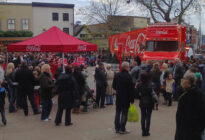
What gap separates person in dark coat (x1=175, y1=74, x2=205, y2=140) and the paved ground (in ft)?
7.63

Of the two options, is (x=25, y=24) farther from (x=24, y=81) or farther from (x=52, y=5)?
(x=24, y=81)

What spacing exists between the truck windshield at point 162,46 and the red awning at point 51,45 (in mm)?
6727

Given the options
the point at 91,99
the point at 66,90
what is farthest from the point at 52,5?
the point at 66,90

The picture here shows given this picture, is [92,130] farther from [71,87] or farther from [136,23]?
[136,23]

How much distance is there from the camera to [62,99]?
7.09m

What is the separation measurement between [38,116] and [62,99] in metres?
1.82

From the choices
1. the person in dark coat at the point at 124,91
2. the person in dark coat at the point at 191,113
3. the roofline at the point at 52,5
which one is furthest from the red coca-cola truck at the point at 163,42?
the roofline at the point at 52,5

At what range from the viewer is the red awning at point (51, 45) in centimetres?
1033

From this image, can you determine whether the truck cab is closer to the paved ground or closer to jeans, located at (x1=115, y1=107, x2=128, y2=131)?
the paved ground

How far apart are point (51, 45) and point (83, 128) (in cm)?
432

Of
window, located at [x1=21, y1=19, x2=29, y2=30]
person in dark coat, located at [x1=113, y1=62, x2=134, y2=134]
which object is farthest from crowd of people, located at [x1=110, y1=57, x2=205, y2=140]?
window, located at [x1=21, y1=19, x2=29, y2=30]

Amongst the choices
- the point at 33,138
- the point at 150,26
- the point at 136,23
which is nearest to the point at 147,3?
the point at 150,26

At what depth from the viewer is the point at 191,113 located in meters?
4.06

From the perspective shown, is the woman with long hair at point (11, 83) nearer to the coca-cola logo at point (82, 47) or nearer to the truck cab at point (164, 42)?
the coca-cola logo at point (82, 47)
